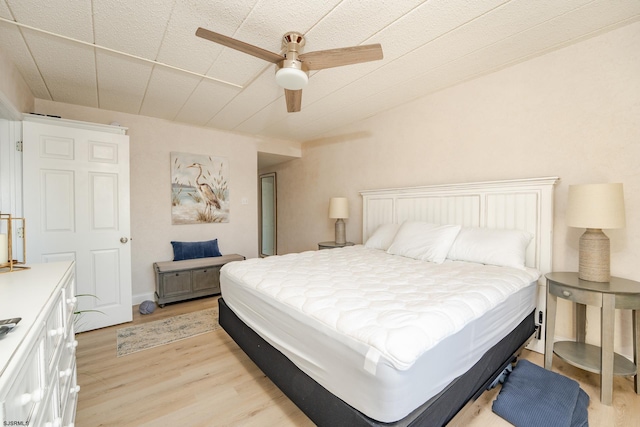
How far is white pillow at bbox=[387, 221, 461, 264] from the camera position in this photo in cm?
254

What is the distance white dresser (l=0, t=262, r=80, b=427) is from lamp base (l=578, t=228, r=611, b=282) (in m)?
2.87

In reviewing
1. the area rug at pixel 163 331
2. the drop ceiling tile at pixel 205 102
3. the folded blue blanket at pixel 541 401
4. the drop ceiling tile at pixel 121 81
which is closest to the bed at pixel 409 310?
the folded blue blanket at pixel 541 401

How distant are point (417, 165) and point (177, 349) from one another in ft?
10.4

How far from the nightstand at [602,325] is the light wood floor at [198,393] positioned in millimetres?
165

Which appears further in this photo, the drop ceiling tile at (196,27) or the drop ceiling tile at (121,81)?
the drop ceiling tile at (121,81)

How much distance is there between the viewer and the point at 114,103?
3.15m

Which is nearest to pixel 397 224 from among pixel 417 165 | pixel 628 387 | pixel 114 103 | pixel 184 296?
pixel 417 165

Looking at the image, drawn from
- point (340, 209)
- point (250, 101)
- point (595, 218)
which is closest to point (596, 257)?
point (595, 218)

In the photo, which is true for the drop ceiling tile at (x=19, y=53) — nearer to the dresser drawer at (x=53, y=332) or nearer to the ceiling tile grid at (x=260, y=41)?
the ceiling tile grid at (x=260, y=41)

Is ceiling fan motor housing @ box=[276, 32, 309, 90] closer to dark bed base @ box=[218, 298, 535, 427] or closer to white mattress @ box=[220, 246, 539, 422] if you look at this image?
white mattress @ box=[220, 246, 539, 422]

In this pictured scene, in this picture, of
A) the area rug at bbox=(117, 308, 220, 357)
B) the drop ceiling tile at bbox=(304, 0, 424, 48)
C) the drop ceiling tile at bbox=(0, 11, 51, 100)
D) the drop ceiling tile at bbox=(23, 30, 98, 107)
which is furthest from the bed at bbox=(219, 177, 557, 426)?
the drop ceiling tile at bbox=(0, 11, 51, 100)

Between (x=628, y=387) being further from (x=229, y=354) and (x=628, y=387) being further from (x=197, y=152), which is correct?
(x=197, y=152)

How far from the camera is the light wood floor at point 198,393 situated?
5.21ft

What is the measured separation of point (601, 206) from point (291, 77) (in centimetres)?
226
